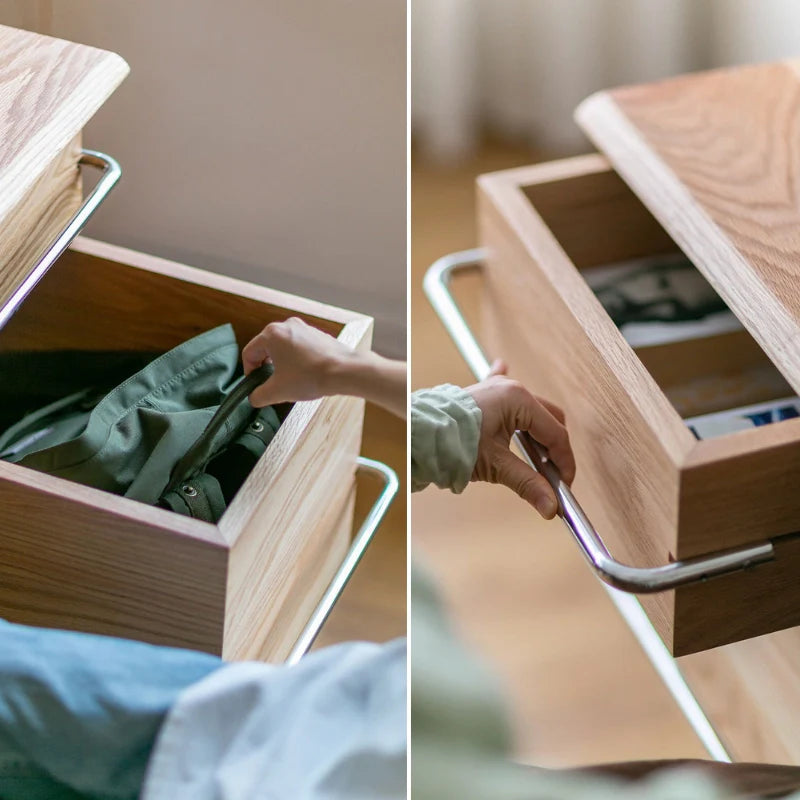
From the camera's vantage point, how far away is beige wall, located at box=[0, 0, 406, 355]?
2.59 ft

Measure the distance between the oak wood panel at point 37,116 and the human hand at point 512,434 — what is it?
256 millimetres

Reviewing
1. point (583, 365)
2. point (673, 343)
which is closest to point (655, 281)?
point (673, 343)

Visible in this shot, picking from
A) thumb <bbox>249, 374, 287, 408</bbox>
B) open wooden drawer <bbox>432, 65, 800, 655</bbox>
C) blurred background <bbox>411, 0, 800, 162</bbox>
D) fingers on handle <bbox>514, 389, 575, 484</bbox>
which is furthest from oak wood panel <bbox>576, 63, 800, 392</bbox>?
blurred background <bbox>411, 0, 800, 162</bbox>

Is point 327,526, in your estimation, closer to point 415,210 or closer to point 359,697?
point 359,697

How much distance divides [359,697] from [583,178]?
465mm

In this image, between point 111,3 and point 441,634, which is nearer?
point 441,634

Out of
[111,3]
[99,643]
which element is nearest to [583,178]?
[111,3]

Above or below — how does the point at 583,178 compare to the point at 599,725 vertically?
above

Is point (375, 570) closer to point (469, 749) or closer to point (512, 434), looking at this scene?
point (512, 434)

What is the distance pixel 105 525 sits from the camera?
0.60 metres

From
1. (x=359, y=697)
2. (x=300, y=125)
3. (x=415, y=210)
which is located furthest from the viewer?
(x=415, y=210)

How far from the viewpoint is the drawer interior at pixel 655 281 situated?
0.69 m

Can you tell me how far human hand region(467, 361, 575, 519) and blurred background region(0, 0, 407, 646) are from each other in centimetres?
14

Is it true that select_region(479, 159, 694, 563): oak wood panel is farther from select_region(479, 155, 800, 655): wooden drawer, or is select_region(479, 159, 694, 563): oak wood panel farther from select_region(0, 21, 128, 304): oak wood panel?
select_region(0, 21, 128, 304): oak wood panel
